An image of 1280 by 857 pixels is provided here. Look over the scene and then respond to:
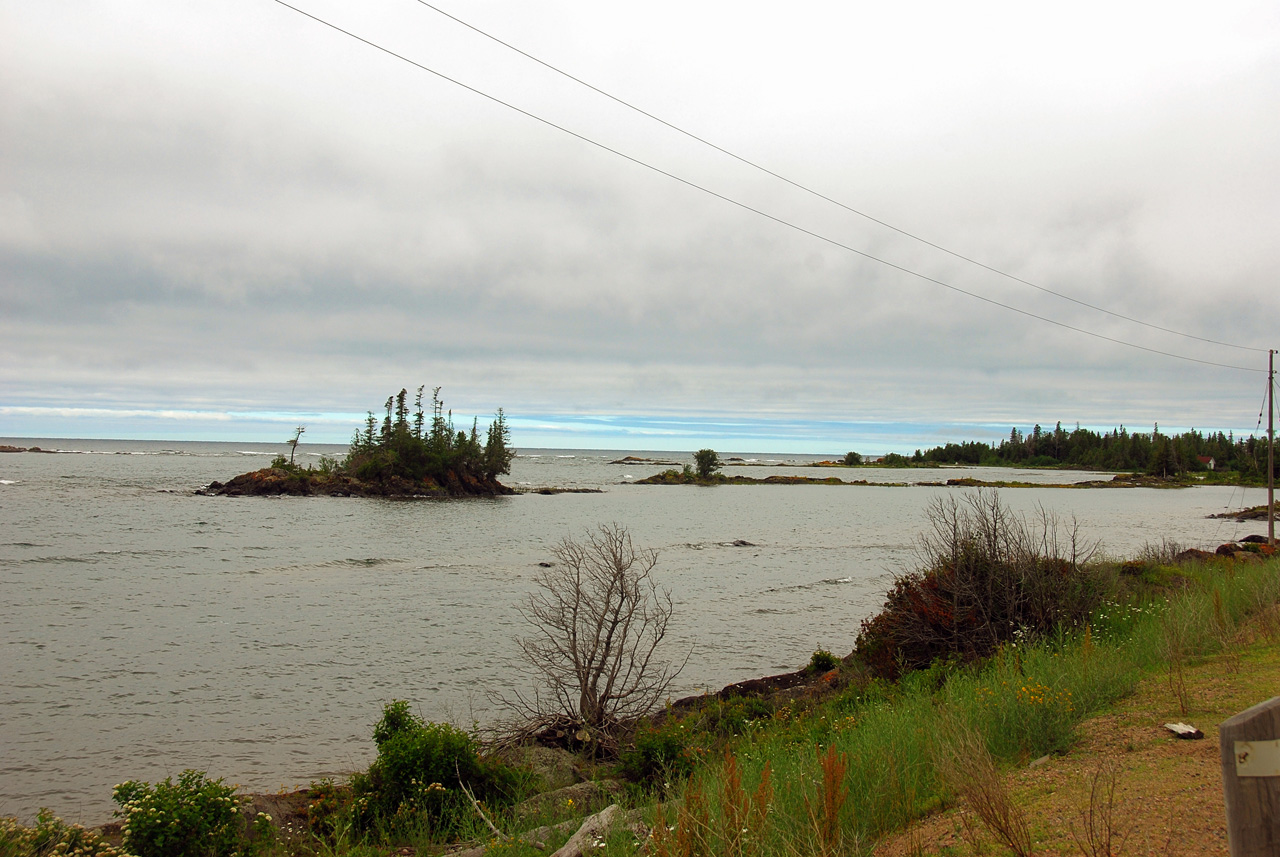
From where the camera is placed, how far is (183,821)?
7172 millimetres

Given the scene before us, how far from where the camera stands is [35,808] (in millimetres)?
9539

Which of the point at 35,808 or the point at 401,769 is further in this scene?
the point at 35,808

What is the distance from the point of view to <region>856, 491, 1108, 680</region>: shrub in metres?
13.2

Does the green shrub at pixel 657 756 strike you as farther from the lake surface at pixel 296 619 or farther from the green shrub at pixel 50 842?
the green shrub at pixel 50 842

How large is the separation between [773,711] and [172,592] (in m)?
21.0

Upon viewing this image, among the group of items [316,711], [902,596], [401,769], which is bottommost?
[316,711]

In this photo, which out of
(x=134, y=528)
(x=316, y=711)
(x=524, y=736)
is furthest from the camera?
(x=134, y=528)

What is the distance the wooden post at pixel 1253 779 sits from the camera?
243 centimetres

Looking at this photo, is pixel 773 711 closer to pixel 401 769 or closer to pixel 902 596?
pixel 902 596

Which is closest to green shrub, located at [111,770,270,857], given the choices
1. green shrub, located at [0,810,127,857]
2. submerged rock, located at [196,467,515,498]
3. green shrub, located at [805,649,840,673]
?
green shrub, located at [0,810,127,857]

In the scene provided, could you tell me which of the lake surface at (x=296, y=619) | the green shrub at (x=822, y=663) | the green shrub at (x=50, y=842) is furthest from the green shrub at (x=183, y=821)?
the green shrub at (x=822, y=663)

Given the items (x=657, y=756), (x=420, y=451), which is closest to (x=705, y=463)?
(x=420, y=451)

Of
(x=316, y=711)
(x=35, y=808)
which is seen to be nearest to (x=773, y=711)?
(x=316, y=711)

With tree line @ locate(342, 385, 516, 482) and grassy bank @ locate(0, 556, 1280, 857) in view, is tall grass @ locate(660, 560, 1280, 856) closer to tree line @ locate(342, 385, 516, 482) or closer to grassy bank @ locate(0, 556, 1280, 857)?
grassy bank @ locate(0, 556, 1280, 857)
